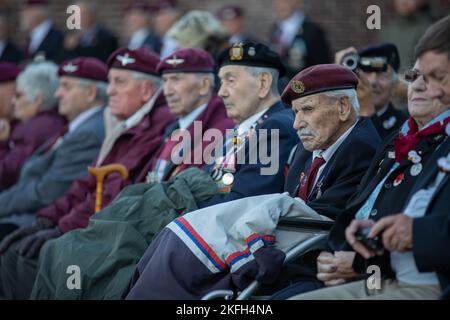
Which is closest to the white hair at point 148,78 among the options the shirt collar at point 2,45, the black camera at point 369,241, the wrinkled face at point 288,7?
the wrinkled face at point 288,7

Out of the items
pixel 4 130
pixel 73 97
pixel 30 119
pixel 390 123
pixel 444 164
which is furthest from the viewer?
pixel 4 130

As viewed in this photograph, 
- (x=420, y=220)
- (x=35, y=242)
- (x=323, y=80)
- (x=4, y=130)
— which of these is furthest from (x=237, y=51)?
(x=4, y=130)

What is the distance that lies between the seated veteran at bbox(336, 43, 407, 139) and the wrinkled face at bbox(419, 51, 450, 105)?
7.91ft

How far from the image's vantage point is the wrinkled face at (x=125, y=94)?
8273 millimetres

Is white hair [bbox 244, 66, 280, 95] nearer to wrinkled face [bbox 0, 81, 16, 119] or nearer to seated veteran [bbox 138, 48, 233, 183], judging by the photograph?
seated veteran [bbox 138, 48, 233, 183]

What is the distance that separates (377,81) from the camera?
7.32 m

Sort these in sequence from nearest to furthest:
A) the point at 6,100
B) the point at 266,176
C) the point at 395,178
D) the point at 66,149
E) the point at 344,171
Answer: the point at 395,178 → the point at 344,171 → the point at 266,176 → the point at 66,149 → the point at 6,100

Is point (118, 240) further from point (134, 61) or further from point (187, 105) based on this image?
point (134, 61)

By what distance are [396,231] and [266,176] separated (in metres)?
1.95

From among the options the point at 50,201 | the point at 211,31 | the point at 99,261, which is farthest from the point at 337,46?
the point at 99,261

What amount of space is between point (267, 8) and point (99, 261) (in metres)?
7.51

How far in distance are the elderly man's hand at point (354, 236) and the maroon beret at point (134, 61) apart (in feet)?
13.2
